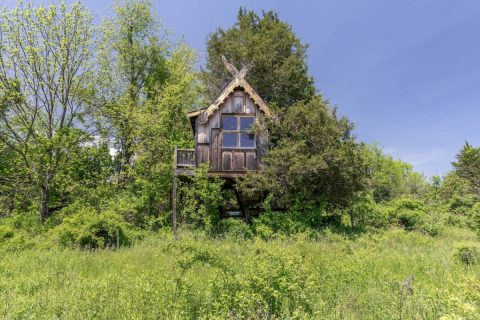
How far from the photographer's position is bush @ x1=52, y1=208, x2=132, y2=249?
42.6 feet

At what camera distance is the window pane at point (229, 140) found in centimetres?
1684

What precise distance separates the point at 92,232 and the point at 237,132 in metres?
8.73

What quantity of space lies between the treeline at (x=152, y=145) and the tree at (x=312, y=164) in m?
0.06

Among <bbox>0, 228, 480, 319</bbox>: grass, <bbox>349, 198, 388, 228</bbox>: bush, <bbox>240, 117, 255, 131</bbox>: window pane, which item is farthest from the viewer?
<bbox>349, 198, 388, 228</bbox>: bush

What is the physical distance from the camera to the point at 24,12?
61.4 feet

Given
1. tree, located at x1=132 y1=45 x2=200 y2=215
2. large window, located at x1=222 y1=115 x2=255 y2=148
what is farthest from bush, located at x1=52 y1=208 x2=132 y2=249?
large window, located at x1=222 y1=115 x2=255 y2=148

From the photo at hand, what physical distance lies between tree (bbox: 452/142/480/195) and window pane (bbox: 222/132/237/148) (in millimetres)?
30154

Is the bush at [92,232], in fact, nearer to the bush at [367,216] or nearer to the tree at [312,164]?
the tree at [312,164]

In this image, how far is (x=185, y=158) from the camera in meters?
17.1

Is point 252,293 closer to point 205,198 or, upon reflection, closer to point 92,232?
point 92,232

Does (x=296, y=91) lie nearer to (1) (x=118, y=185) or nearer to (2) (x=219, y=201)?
(2) (x=219, y=201)

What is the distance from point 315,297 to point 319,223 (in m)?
10.8

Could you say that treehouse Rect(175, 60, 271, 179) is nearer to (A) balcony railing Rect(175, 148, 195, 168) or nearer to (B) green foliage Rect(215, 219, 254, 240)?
(A) balcony railing Rect(175, 148, 195, 168)

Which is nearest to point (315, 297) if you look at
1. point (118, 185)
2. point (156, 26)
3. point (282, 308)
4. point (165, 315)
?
point (282, 308)
